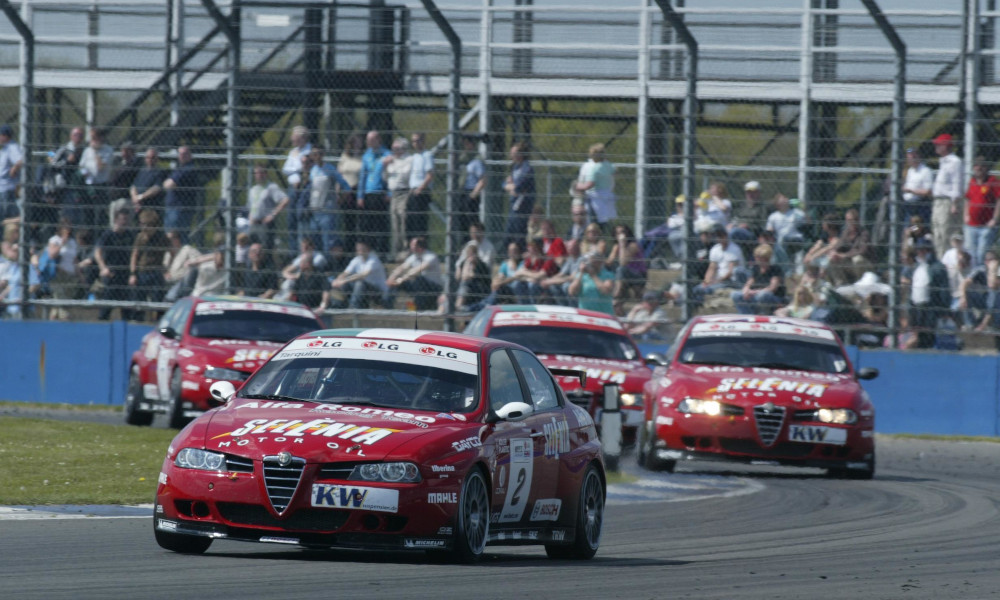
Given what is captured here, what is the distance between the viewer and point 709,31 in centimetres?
1912

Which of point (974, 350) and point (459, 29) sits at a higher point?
point (459, 29)

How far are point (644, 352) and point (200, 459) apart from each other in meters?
12.3

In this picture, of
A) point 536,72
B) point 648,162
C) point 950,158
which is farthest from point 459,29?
point 950,158

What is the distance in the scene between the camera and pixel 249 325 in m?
16.9

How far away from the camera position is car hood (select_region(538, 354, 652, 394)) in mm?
14914

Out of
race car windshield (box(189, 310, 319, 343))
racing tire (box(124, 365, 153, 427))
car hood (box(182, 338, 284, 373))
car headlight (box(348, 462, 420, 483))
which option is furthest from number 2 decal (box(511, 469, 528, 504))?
racing tire (box(124, 365, 153, 427))

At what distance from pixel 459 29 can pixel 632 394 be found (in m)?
6.29

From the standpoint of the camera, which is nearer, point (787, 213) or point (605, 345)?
point (605, 345)

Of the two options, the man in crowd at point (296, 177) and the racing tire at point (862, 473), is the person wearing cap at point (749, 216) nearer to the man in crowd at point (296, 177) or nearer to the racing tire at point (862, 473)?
the racing tire at point (862, 473)

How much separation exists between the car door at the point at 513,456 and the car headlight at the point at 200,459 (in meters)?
1.31

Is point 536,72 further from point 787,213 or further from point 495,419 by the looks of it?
point 495,419

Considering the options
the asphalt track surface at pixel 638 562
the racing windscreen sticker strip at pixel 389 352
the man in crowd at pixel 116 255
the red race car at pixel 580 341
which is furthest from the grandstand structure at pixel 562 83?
the racing windscreen sticker strip at pixel 389 352

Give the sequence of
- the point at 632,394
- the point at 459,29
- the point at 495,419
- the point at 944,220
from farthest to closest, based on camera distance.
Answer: the point at 459,29, the point at 944,220, the point at 632,394, the point at 495,419

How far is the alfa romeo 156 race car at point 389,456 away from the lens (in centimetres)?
727
